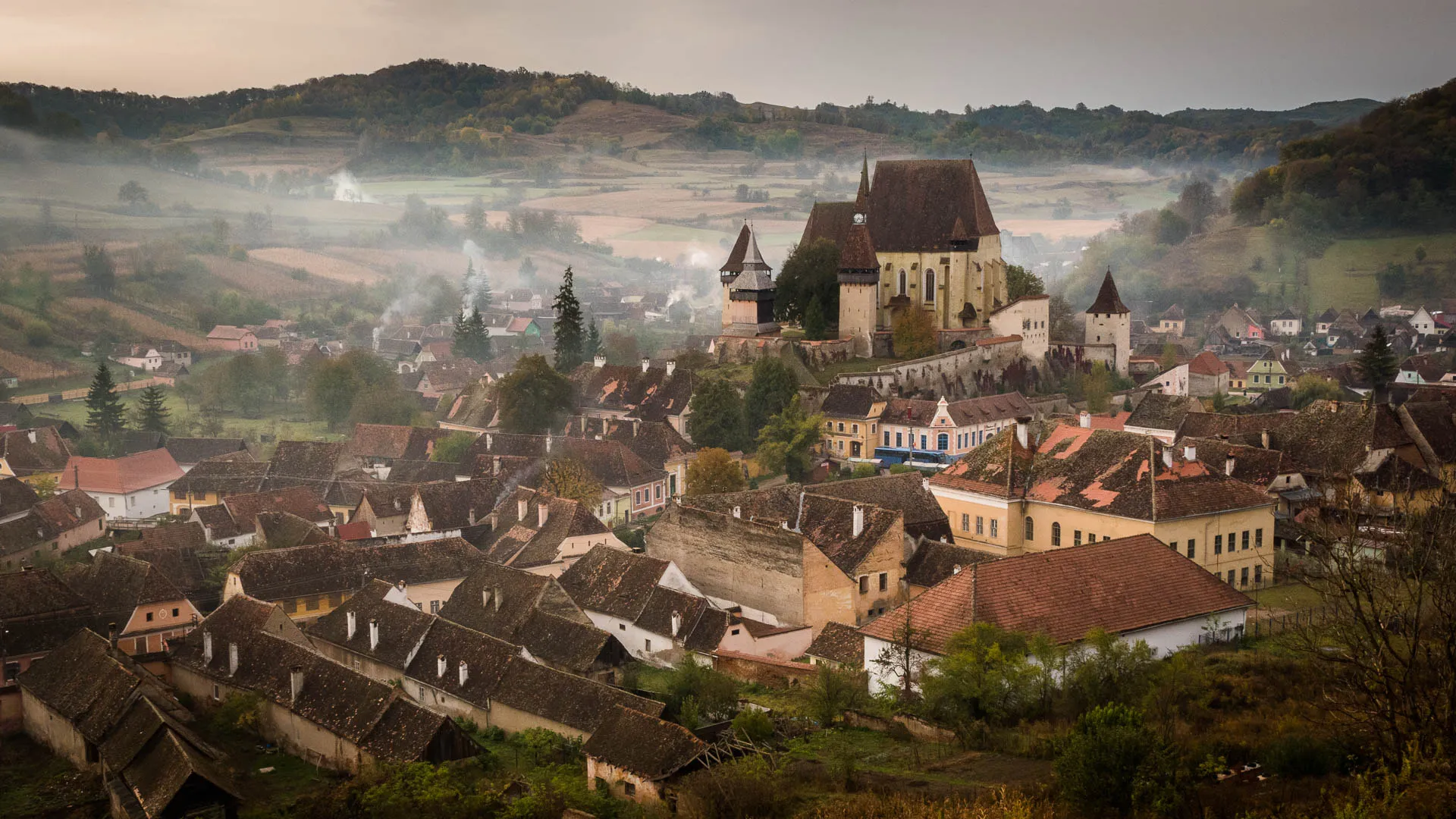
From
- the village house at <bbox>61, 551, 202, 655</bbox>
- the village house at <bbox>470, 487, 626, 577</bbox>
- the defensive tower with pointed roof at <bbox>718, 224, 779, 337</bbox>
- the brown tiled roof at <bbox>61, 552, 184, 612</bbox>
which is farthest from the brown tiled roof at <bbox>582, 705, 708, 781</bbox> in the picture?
the defensive tower with pointed roof at <bbox>718, 224, 779, 337</bbox>

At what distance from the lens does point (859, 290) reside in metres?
73.2

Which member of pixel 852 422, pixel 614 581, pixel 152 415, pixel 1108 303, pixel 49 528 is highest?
pixel 1108 303

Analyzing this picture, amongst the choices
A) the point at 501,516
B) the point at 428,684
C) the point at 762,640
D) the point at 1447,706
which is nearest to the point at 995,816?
the point at 1447,706

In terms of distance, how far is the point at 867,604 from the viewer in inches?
1578

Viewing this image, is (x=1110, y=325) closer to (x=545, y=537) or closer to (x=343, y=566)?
(x=545, y=537)

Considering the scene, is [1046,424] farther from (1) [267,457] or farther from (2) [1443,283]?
(2) [1443,283]

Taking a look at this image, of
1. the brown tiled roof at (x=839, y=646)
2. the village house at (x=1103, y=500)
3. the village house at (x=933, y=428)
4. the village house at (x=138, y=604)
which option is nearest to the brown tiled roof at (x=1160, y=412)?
the village house at (x=933, y=428)

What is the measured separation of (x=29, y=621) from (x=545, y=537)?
48.6 ft

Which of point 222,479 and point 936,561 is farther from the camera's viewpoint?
point 222,479

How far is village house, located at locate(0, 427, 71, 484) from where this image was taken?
64.2 metres

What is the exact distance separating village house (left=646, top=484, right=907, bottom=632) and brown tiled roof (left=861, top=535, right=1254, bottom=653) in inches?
249

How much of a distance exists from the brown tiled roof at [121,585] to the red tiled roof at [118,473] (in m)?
17.6

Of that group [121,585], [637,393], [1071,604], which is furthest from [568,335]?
[1071,604]

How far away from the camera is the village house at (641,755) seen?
27750mm
